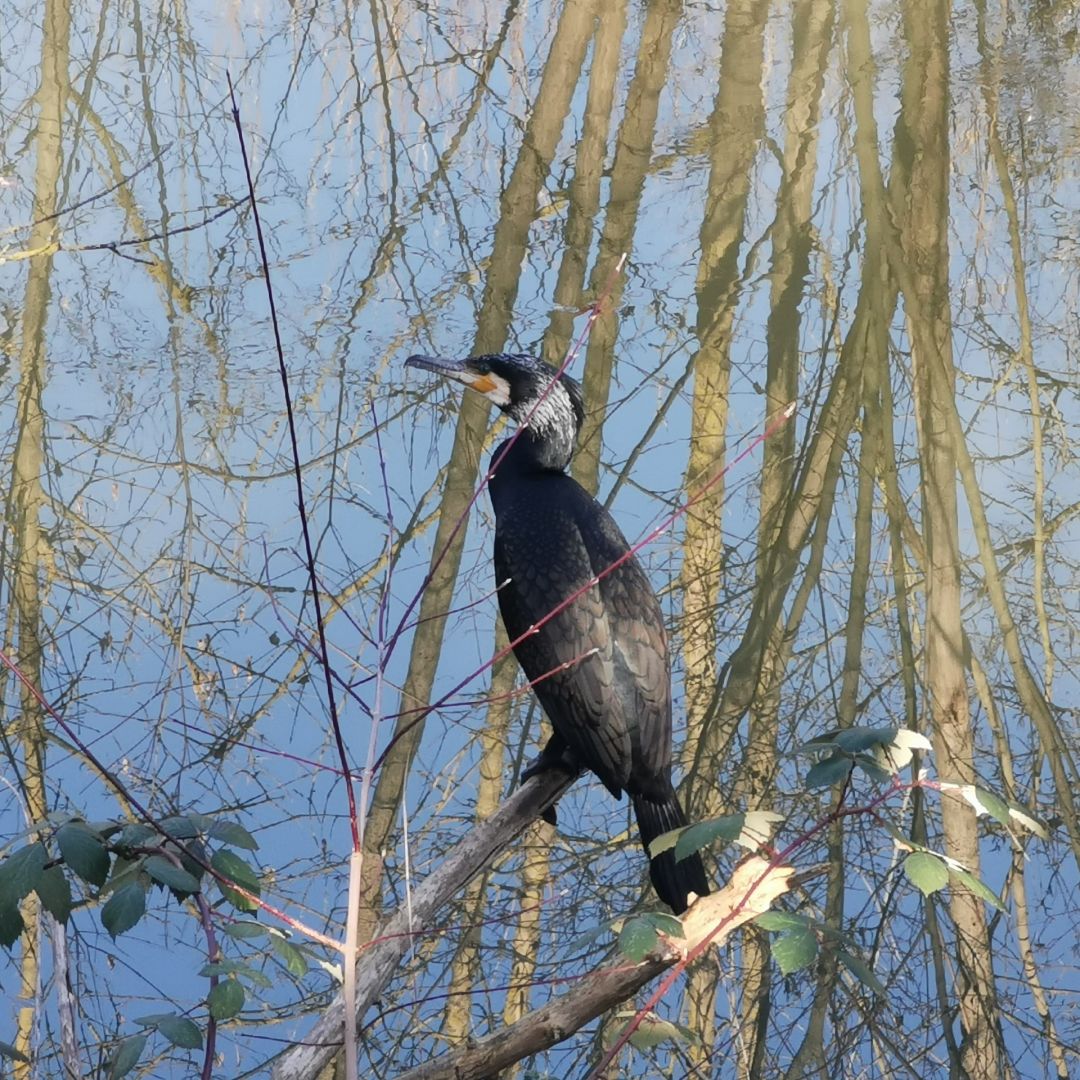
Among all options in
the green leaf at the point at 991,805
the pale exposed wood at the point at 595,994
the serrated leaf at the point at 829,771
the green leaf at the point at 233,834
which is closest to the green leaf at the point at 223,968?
the green leaf at the point at 233,834

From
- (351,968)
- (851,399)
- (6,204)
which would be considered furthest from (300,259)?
(351,968)

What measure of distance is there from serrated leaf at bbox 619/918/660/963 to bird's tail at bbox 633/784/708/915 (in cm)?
94

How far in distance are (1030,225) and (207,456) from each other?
3.17 m

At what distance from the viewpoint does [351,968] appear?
121 centimetres

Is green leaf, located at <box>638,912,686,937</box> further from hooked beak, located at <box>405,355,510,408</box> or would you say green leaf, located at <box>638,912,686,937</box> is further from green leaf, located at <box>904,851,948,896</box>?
hooked beak, located at <box>405,355,510,408</box>

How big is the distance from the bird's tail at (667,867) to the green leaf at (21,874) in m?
1.15

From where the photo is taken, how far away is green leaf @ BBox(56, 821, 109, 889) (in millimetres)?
1425

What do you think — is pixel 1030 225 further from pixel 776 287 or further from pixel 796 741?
pixel 796 741

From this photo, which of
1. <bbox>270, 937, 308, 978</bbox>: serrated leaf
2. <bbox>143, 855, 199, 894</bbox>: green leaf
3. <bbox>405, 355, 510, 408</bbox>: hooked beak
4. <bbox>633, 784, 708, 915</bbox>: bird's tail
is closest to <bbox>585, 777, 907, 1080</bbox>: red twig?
<bbox>270, 937, 308, 978</bbox>: serrated leaf

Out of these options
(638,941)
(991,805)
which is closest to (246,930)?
(638,941)

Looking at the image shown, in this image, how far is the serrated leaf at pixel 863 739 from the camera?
155cm

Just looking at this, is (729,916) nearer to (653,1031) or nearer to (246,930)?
(653,1031)

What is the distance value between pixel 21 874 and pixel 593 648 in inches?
49.2

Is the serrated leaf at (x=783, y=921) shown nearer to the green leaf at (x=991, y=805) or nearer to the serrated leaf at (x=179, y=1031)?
the green leaf at (x=991, y=805)
